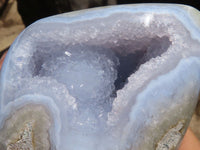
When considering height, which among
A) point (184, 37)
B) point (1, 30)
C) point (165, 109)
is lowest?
point (1, 30)

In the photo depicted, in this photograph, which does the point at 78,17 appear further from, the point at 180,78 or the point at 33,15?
the point at 33,15

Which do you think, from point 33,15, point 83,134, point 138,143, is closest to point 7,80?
point 83,134

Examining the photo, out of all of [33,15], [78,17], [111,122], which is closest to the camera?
[111,122]

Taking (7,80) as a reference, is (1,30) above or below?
below

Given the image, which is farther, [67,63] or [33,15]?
[33,15]

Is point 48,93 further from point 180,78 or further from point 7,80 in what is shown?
point 180,78

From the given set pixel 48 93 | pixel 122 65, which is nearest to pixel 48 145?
pixel 48 93

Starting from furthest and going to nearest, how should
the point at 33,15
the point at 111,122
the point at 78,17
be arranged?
the point at 33,15, the point at 78,17, the point at 111,122
